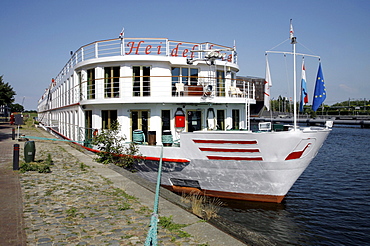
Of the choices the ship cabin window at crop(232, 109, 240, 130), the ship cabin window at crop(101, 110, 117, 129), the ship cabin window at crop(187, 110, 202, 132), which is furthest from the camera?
the ship cabin window at crop(232, 109, 240, 130)

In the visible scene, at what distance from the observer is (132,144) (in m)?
11.7

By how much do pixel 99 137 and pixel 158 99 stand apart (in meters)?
3.09

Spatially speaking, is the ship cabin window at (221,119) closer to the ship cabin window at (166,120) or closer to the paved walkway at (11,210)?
the ship cabin window at (166,120)

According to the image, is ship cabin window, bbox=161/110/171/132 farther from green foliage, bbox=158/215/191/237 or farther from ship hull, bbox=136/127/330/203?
green foliage, bbox=158/215/191/237

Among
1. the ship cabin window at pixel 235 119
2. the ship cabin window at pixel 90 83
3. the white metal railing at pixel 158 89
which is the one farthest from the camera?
the ship cabin window at pixel 90 83

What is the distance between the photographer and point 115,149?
12.5m

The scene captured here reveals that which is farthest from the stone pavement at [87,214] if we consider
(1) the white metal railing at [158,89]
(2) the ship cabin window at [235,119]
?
(2) the ship cabin window at [235,119]

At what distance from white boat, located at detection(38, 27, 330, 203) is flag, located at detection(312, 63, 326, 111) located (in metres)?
0.84

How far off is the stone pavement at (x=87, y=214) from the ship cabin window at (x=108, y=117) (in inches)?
155

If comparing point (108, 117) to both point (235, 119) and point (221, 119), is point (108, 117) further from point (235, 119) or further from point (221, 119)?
point (235, 119)

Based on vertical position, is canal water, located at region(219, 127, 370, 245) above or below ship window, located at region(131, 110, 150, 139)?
below

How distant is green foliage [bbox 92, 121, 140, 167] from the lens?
1182 centimetres

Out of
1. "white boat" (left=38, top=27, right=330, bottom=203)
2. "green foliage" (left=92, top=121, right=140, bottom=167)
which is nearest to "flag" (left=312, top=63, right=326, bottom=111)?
"white boat" (left=38, top=27, right=330, bottom=203)

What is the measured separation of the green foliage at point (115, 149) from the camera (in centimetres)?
1182
